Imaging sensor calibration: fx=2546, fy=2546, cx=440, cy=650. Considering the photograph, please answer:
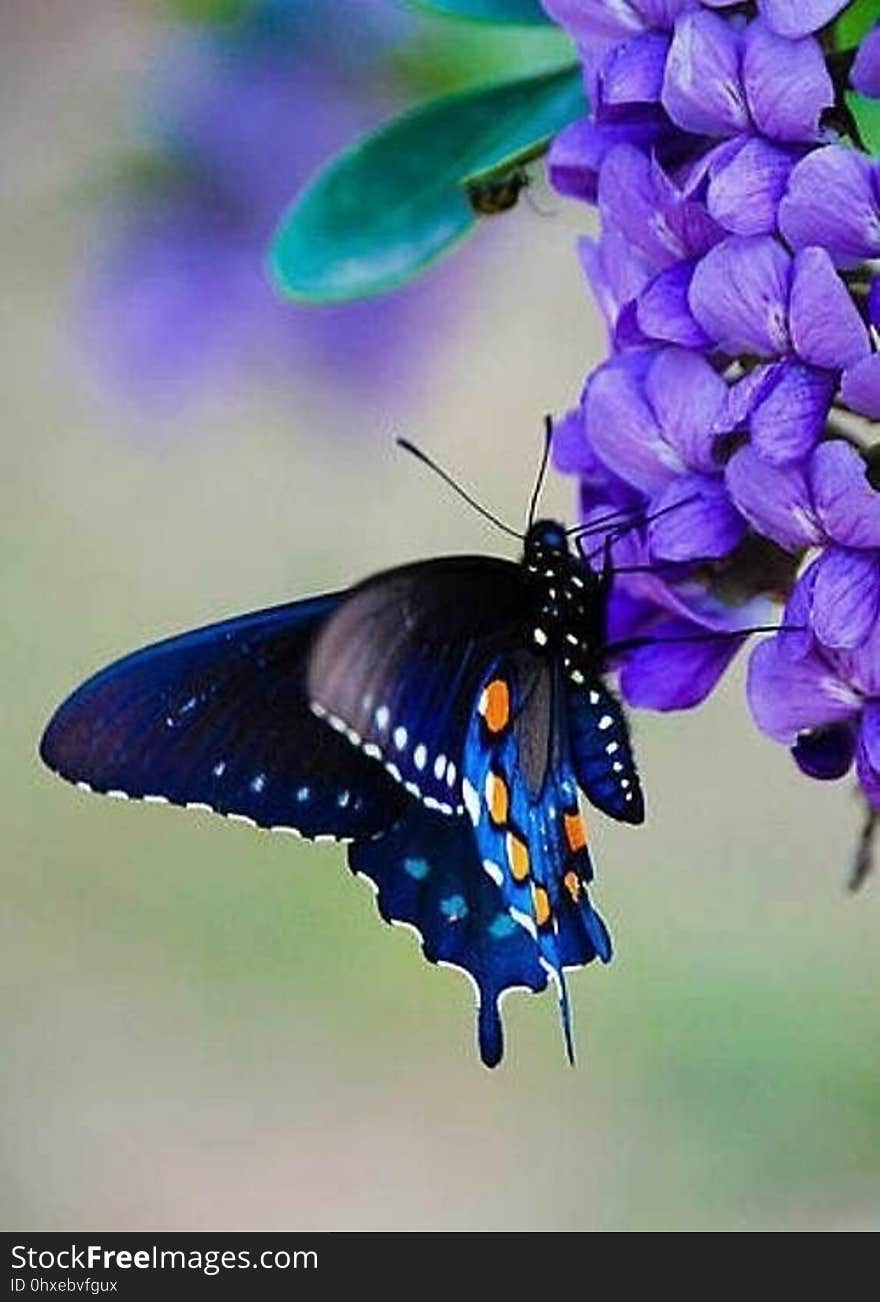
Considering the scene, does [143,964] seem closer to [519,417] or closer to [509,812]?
[519,417]

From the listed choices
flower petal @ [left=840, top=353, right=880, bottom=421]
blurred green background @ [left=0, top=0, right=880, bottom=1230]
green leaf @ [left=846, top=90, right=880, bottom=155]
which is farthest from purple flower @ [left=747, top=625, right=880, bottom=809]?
blurred green background @ [left=0, top=0, right=880, bottom=1230]

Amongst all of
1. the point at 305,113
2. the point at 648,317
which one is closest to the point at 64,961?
the point at 305,113

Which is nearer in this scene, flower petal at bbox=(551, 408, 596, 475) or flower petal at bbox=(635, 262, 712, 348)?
flower petal at bbox=(635, 262, 712, 348)

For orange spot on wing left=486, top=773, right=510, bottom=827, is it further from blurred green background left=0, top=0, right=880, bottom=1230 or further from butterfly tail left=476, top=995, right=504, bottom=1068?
blurred green background left=0, top=0, right=880, bottom=1230

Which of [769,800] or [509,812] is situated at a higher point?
[769,800]

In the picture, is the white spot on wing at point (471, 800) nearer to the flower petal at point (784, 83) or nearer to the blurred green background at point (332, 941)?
the flower petal at point (784, 83)

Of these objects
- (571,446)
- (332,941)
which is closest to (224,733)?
(571,446)
